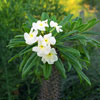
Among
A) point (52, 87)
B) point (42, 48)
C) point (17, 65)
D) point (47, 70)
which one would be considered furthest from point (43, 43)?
point (17, 65)


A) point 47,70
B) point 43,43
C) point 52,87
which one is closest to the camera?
point 43,43

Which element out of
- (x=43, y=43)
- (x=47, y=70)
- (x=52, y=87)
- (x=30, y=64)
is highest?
(x=43, y=43)

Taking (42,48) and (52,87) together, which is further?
(52,87)

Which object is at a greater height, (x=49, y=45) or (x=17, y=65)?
(x=17, y=65)

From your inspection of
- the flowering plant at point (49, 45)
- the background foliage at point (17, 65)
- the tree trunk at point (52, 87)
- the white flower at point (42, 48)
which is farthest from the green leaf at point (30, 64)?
the background foliage at point (17, 65)

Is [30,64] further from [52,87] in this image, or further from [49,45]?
[52,87]

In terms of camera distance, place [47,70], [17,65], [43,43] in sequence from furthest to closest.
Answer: [17,65] < [47,70] < [43,43]

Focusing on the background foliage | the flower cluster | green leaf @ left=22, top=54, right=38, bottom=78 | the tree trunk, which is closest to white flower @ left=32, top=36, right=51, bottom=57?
the flower cluster

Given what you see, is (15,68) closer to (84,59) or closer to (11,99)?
(11,99)

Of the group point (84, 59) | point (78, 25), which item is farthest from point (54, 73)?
point (78, 25)
